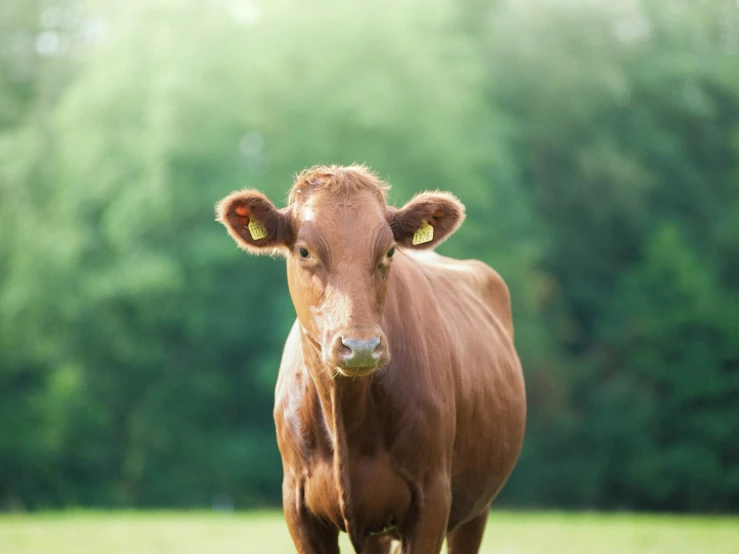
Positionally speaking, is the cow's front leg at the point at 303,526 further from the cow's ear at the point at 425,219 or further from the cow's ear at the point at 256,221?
the cow's ear at the point at 425,219

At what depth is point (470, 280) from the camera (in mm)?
7168

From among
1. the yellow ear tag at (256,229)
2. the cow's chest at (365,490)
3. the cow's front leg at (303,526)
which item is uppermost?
the yellow ear tag at (256,229)

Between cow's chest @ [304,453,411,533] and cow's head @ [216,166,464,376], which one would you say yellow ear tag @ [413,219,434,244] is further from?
cow's chest @ [304,453,411,533]

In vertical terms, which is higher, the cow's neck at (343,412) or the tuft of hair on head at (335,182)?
the tuft of hair on head at (335,182)

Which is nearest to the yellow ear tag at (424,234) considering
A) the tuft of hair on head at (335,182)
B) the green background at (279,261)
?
the tuft of hair on head at (335,182)

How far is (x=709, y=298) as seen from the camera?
1185 inches

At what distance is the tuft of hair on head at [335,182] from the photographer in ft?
15.7

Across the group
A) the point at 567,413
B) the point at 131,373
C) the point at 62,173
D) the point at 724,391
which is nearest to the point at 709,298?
the point at 724,391

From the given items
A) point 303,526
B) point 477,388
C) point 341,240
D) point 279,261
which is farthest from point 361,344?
point 279,261

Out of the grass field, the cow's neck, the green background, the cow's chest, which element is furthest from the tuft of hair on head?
the green background

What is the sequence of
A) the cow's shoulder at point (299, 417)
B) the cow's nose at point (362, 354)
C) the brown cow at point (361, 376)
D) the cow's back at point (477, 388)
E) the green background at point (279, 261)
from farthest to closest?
the green background at point (279, 261)
the cow's back at point (477, 388)
the cow's shoulder at point (299, 417)
the brown cow at point (361, 376)
the cow's nose at point (362, 354)

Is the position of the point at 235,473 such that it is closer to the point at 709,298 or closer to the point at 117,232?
the point at 117,232

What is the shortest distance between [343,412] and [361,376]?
0.77 feet

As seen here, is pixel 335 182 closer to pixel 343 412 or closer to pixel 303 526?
pixel 343 412
